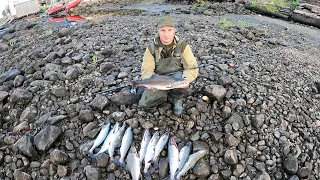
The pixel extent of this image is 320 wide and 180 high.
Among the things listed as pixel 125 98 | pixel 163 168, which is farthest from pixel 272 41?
pixel 163 168

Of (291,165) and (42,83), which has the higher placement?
(42,83)

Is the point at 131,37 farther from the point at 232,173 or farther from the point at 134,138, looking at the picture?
the point at 232,173

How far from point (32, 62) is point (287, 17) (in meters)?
9.10

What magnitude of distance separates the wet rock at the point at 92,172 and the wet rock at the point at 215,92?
2147mm

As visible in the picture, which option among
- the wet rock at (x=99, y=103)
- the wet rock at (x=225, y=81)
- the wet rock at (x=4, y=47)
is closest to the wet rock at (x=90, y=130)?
the wet rock at (x=99, y=103)

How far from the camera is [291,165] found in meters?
4.39

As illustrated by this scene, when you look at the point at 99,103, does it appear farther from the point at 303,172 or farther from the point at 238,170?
the point at 303,172

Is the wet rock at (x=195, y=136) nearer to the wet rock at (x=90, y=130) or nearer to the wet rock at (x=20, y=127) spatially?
the wet rock at (x=90, y=130)

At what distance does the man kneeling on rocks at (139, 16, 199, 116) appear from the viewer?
4.61 metres

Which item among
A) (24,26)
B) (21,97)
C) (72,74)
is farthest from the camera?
(24,26)

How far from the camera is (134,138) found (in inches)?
188

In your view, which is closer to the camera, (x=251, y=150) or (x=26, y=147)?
(x=251, y=150)

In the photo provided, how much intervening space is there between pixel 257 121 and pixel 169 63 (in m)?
1.65

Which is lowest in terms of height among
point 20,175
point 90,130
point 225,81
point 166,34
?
point 20,175
